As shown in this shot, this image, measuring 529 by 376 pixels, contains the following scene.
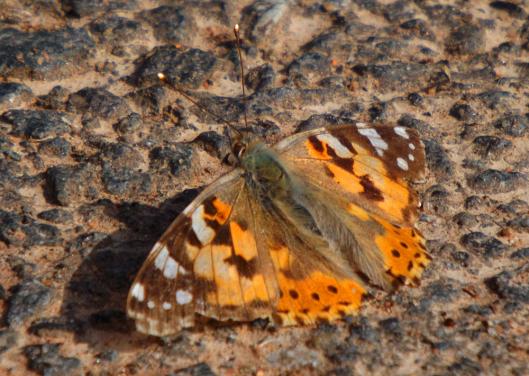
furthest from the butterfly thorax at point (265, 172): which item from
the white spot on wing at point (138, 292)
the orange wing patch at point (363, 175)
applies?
the white spot on wing at point (138, 292)

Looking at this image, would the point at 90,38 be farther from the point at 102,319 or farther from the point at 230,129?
the point at 102,319

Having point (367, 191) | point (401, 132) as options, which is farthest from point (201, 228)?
point (401, 132)

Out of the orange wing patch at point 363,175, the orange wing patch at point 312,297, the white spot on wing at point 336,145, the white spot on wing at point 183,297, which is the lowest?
the orange wing patch at point 312,297

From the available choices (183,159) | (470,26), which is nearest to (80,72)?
(183,159)

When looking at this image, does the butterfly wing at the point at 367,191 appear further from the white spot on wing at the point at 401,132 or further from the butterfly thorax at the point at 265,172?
the butterfly thorax at the point at 265,172

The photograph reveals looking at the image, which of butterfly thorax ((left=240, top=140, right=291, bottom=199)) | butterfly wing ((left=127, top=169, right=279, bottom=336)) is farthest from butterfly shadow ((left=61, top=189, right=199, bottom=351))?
A: butterfly thorax ((left=240, top=140, right=291, bottom=199))

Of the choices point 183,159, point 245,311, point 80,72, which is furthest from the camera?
point 80,72
